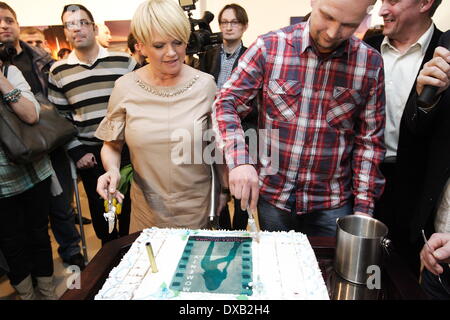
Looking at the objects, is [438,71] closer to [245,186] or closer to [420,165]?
[420,165]

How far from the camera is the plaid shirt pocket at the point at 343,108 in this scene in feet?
3.85

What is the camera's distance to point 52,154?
2.20 m

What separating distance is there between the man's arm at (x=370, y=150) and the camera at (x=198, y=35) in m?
1.14

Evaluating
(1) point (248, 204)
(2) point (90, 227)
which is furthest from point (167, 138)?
(2) point (90, 227)

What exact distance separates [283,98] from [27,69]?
1.84 m

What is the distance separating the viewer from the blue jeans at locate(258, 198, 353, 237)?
132cm

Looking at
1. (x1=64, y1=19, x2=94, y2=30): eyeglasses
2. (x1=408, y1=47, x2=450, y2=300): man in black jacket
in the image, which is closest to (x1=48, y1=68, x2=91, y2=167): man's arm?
(x1=64, y1=19, x2=94, y2=30): eyeglasses

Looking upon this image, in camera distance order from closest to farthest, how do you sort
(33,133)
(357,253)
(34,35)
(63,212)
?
(357,253)
(33,133)
(63,212)
(34,35)

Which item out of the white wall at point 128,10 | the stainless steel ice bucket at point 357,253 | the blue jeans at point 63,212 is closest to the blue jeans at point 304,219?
the stainless steel ice bucket at point 357,253

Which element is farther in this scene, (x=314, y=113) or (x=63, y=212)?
(x=63, y=212)

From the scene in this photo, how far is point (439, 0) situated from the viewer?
1396 mm

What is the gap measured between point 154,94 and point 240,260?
738 mm

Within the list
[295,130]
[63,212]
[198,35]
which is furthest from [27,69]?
[295,130]
